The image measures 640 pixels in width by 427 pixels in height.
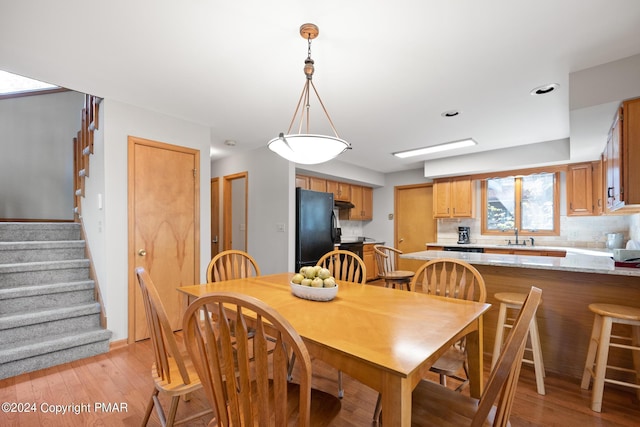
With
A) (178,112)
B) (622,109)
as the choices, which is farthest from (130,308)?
(622,109)

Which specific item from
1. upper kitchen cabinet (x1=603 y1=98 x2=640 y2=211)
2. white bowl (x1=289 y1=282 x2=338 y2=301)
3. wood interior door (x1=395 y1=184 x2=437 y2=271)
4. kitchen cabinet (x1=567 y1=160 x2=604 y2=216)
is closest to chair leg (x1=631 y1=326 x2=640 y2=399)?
upper kitchen cabinet (x1=603 y1=98 x2=640 y2=211)

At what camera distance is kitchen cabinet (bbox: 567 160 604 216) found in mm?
4148

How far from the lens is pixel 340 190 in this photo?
586 centimetres

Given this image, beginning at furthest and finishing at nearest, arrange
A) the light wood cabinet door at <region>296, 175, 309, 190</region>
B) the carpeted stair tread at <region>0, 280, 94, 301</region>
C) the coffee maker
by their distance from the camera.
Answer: the coffee maker < the light wood cabinet door at <region>296, 175, 309, 190</region> < the carpeted stair tread at <region>0, 280, 94, 301</region>

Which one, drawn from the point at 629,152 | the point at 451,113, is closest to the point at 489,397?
the point at 629,152

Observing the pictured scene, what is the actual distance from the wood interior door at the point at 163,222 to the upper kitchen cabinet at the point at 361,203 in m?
3.52

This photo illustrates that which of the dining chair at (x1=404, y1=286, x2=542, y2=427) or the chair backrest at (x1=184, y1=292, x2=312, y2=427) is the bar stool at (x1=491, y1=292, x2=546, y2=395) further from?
the chair backrest at (x1=184, y1=292, x2=312, y2=427)

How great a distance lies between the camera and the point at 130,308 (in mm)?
2857

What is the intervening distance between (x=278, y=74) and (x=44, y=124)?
4.34 m

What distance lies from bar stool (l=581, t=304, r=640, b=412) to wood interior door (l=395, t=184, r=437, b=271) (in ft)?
11.9

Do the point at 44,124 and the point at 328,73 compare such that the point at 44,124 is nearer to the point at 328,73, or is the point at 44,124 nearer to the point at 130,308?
the point at 130,308

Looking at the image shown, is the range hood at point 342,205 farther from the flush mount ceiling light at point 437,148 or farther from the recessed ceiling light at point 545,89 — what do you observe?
the recessed ceiling light at point 545,89

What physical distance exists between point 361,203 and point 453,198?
1.86 metres

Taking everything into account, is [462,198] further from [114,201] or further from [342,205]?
[114,201]
